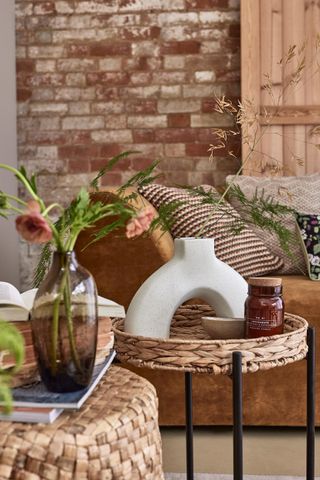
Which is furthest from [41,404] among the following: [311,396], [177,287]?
[311,396]

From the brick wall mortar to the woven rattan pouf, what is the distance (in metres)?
3.21

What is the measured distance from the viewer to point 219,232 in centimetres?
255

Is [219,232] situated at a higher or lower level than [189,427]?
higher

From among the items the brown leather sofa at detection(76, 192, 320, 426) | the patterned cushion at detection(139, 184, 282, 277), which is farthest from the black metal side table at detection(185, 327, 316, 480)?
the patterned cushion at detection(139, 184, 282, 277)

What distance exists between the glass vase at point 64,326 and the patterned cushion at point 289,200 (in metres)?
1.74

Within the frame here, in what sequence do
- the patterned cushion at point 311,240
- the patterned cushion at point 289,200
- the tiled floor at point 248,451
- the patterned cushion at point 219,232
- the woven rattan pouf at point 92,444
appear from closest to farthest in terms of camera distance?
the woven rattan pouf at point 92,444 → the tiled floor at point 248,451 → the patterned cushion at point 219,232 → the patterned cushion at point 311,240 → the patterned cushion at point 289,200

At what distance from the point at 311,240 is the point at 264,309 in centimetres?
133

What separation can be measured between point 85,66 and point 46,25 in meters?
0.34

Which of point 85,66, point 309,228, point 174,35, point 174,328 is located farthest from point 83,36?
point 174,328

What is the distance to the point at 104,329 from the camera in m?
1.23

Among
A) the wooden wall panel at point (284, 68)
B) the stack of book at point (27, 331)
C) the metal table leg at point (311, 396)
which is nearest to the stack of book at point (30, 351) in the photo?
the stack of book at point (27, 331)

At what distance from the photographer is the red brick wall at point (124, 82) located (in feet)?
13.7

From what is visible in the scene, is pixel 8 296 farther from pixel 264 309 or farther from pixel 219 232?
pixel 219 232

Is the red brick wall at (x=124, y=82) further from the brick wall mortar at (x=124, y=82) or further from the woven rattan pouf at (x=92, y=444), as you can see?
the woven rattan pouf at (x=92, y=444)
